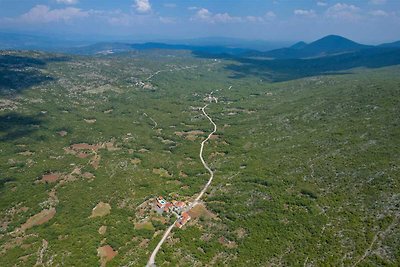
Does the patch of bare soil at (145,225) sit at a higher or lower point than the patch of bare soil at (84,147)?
lower

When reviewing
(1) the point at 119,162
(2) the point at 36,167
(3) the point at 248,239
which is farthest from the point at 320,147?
(2) the point at 36,167

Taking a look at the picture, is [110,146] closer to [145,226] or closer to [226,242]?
[145,226]

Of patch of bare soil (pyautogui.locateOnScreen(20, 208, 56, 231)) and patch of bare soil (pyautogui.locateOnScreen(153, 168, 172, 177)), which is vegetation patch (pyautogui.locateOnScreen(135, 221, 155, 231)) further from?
patch of bare soil (pyautogui.locateOnScreen(153, 168, 172, 177))

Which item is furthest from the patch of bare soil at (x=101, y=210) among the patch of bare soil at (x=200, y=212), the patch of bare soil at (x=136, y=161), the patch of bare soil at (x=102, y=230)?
the patch of bare soil at (x=136, y=161)

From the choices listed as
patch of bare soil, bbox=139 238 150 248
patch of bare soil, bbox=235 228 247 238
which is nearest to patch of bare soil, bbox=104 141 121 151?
patch of bare soil, bbox=139 238 150 248

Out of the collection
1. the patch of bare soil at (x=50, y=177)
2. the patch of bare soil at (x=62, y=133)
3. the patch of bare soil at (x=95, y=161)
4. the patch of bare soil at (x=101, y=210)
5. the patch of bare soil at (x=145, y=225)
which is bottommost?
the patch of bare soil at (x=101, y=210)

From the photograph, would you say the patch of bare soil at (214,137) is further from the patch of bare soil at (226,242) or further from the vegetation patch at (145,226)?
the patch of bare soil at (226,242)

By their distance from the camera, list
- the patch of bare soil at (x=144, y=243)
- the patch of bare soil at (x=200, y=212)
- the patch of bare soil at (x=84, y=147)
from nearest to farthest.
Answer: the patch of bare soil at (x=144, y=243)
the patch of bare soil at (x=200, y=212)
the patch of bare soil at (x=84, y=147)

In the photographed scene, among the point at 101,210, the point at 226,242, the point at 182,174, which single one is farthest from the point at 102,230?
the point at 182,174
